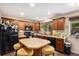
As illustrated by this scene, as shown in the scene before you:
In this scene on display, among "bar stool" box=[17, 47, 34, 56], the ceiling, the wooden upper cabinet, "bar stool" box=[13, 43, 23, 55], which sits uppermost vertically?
the ceiling

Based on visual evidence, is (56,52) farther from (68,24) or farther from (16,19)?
(16,19)

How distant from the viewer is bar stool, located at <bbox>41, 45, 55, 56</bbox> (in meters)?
2.30

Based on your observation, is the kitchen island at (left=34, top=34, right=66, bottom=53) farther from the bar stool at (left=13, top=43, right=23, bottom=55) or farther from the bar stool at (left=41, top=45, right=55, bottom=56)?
the bar stool at (left=13, top=43, right=23, bottom=55)

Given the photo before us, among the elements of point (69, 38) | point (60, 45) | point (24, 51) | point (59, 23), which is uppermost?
point (59, 23)

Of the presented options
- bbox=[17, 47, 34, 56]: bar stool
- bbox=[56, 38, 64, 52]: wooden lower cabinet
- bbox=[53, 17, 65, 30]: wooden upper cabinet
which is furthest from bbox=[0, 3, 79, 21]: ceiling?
bbox=[17, 47, 34, 56]: bar stool

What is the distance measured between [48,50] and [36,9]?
0.86 m

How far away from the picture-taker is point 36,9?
7.70 feet

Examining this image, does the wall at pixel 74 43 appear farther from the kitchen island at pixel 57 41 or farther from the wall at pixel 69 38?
the kitchen island at pixel 57 41

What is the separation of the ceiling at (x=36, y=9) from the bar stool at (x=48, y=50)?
577mm

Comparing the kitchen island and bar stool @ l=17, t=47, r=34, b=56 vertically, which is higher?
the kitchen island

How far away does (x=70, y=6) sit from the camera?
2.29m

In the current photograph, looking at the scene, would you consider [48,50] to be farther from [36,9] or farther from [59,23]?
[36,9]

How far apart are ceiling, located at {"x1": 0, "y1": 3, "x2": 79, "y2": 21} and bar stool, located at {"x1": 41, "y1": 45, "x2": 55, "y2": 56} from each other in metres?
0.58

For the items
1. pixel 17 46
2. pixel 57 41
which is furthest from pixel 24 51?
pixel 57 41
